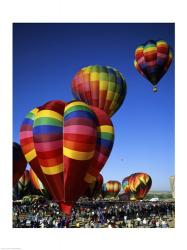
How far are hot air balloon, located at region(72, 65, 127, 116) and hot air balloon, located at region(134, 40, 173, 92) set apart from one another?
1.09m

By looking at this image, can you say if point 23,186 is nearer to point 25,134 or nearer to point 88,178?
point 25,134

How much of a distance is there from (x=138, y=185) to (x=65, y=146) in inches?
521

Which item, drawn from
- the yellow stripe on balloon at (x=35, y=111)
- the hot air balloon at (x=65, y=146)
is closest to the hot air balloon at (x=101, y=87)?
the yellow stripe on balloon at (x=35, y=111)

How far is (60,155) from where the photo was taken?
10383 mm

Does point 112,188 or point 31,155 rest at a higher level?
point 31,155

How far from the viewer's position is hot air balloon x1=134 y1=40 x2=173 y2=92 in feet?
48.3

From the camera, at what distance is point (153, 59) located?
592 inches

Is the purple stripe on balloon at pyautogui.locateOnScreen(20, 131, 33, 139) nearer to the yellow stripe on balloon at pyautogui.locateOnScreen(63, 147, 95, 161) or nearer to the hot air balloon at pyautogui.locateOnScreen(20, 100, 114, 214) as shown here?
the hot air balloon at pyautogui.locateOnScreen(20, 100, 114, 214)

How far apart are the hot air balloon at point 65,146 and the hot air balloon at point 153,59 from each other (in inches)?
187

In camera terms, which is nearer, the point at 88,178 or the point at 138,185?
the point at 88,178

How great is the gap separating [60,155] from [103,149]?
1568 mm

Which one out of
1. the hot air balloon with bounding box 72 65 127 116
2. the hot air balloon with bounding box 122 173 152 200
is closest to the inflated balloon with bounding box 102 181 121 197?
the hot air balloon with bounding box 122 173 152 200

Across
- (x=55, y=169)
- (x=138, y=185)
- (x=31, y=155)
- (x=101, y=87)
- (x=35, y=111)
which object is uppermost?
(x=101, y=87)


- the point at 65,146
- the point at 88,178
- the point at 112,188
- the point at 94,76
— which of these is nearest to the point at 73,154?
the point at 65,146
